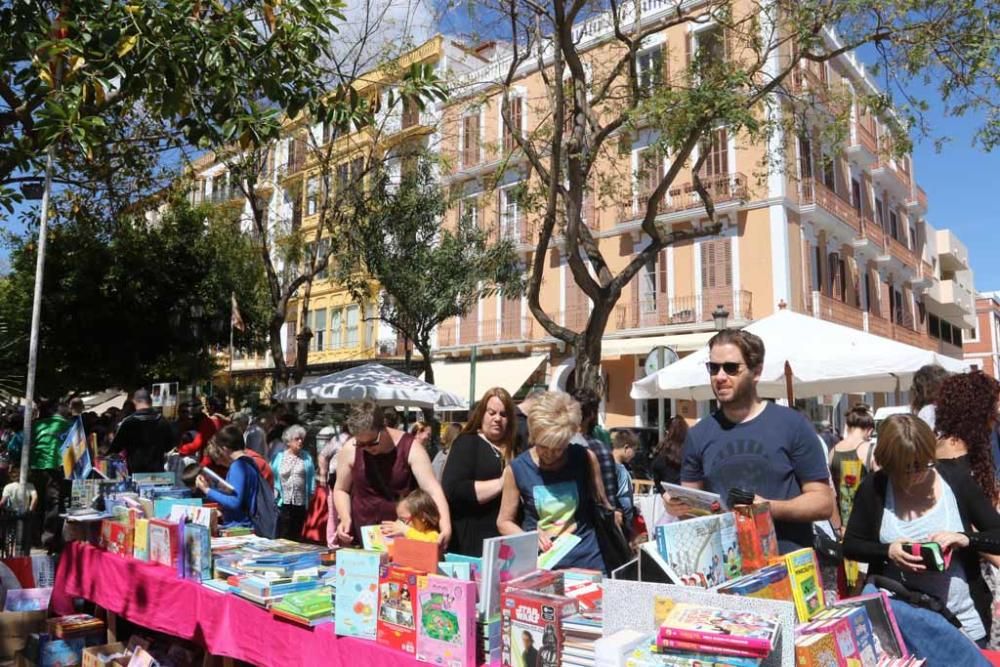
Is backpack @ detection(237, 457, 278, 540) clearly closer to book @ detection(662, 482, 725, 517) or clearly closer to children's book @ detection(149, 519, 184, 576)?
children's book @ detection(149, 519, 184, 576)

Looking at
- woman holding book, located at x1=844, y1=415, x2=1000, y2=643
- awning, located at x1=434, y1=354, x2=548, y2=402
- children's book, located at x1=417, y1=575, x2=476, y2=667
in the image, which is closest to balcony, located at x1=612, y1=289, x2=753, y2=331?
awning, located at x1=434, y1=354, x2=548, y2=402

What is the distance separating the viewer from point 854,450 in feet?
21.0

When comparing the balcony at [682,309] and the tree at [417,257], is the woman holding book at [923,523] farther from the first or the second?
the balcony at [682,309]

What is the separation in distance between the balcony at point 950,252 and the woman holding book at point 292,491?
3912cm

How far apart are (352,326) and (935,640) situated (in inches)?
1186

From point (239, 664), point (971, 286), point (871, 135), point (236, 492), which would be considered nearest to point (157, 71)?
point (236, 492)

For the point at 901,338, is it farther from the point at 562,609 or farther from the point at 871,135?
the point at 562,609

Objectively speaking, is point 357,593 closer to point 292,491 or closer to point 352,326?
point 292,491

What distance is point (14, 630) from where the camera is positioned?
480cm

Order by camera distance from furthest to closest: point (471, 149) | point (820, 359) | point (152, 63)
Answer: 1. point (471, 149)
2. point (820, 359)
3. point (152, 63)

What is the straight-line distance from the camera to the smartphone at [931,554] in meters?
2.79

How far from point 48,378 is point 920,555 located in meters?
22.8

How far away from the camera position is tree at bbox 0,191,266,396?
770 inches

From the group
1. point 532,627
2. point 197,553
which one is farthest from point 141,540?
point 532,627
